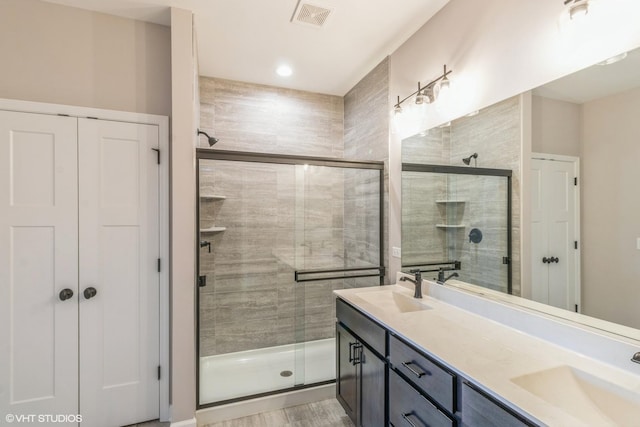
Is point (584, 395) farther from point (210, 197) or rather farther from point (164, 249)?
point (210, 197)

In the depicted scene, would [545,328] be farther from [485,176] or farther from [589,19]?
[589,19]

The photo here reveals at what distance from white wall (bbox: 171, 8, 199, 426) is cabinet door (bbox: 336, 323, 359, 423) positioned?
1022 mm

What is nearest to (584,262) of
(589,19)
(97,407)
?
(589,19)

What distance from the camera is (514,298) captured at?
1577mm

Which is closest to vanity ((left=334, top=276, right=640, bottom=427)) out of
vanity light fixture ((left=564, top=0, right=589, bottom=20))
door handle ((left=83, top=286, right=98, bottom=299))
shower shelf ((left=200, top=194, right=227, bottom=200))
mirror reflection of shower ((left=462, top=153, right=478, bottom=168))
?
mirror reflection of shower ((left=462, top=153, right=478, bottom=168))

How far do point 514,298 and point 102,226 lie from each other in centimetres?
257

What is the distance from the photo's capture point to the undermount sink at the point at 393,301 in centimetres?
206

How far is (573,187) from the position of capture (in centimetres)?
139

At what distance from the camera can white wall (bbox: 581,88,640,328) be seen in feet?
3.87

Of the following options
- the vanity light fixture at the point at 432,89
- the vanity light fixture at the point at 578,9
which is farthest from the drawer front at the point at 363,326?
the vanity light fixture at the point at 578,9

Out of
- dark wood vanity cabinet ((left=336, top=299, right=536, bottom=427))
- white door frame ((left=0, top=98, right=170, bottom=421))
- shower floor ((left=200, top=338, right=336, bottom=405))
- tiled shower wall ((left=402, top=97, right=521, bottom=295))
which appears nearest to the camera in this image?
dark wood vanity cabinet ((left=336, top=299, right=536, bottom=427))

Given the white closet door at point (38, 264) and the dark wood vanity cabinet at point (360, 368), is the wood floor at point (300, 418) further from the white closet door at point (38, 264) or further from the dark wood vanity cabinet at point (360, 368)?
the white closet door at point (38, 264)

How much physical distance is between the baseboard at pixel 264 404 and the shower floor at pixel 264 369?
0.07m

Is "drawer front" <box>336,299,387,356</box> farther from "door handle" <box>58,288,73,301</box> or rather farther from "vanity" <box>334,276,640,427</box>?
"door handle" <box>58,288,73,301</box>
